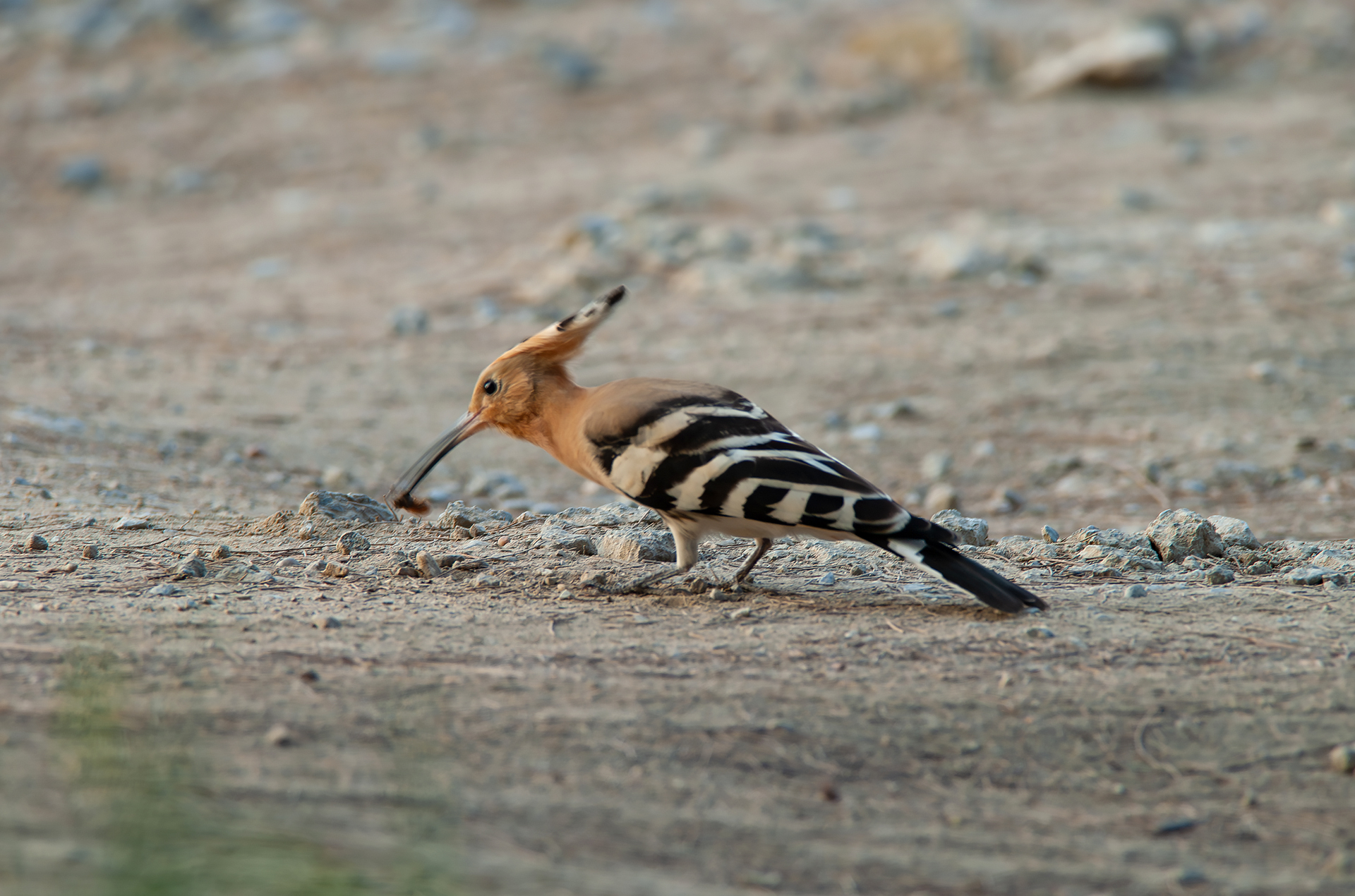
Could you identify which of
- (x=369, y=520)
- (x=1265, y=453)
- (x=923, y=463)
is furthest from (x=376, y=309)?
(x=1265, y=453)

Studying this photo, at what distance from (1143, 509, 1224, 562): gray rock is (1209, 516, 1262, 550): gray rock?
1.6 inches

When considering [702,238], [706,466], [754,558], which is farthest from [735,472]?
[702,238]

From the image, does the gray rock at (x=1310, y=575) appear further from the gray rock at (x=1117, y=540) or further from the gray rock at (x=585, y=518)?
the gray rock at (x=585, y=518)

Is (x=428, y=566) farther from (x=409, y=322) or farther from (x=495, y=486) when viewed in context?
(x=409, y=322)

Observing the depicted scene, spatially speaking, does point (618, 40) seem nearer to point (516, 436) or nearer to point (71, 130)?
point (71, 130)

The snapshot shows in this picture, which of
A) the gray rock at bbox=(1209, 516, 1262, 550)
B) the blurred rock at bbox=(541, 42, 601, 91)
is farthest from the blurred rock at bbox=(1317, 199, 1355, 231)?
the blurred rock at bbox=(541, 42, 601, 91)

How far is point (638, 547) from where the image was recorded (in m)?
4.14

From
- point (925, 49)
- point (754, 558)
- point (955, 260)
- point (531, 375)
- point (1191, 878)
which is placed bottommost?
point (1191, 878)

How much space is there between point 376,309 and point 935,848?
23.0ft

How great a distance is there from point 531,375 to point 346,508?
816 millimetres

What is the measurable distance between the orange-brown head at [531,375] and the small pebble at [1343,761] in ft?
7.09

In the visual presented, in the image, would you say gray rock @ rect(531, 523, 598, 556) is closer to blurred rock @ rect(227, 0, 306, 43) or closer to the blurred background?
the blurred background

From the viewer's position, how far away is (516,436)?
420 centimetres

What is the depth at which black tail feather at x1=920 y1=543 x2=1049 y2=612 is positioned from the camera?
11.1 ft
